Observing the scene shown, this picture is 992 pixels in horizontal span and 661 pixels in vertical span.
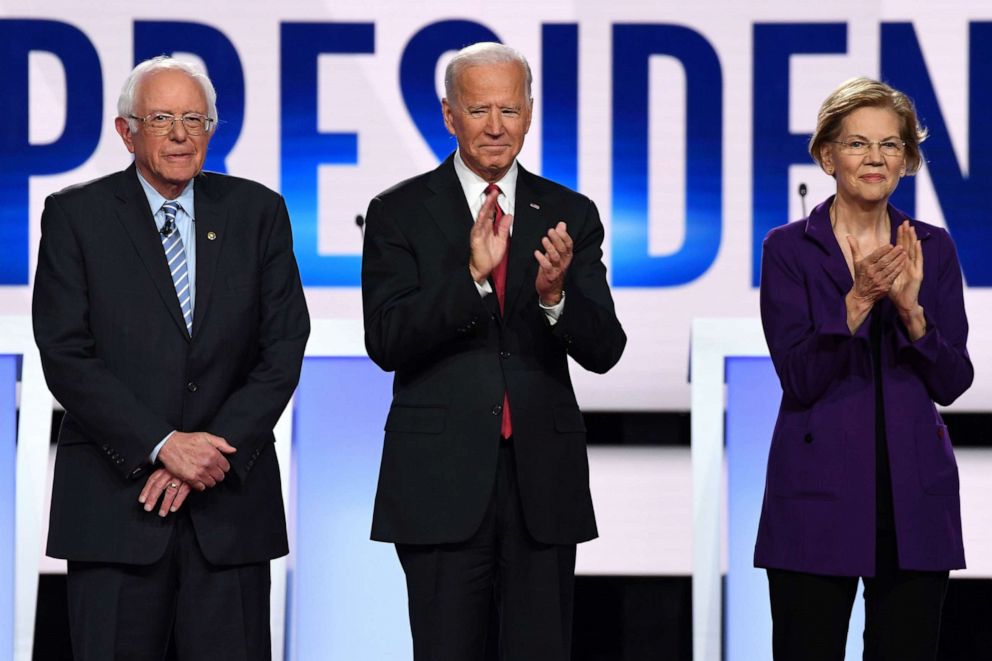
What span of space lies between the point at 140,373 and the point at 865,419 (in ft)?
4.47

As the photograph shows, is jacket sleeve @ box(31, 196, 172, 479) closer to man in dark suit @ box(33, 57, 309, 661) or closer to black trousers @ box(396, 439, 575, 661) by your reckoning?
man in dark suit @ box(33, 57, 309, 661)

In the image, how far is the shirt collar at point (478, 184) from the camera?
2975 mm

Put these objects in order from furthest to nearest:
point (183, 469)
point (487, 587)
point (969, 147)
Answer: point (969, 147) < point (487, 587) < point (183, 469)

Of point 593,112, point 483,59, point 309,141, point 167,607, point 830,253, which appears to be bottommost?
point 167,607

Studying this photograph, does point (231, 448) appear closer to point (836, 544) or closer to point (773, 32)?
point (836, 544)

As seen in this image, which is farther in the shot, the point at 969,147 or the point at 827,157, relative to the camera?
the point at 969,147

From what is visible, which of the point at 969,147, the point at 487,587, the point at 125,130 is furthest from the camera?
the point at 969,147

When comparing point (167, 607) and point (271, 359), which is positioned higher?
point (271, 359)

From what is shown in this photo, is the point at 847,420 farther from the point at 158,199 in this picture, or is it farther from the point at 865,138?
the point at 158,199

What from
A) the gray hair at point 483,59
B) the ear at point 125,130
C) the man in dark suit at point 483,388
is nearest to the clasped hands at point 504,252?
the man in dark suit at point 483,388

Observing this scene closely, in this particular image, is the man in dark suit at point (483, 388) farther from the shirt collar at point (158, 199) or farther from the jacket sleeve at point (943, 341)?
the jacket sleeve at point (943, 341)

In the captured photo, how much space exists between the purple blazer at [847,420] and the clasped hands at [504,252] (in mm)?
465

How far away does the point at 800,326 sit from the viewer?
9.45 ft

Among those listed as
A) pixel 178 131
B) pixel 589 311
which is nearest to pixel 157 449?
pixel 178 131
